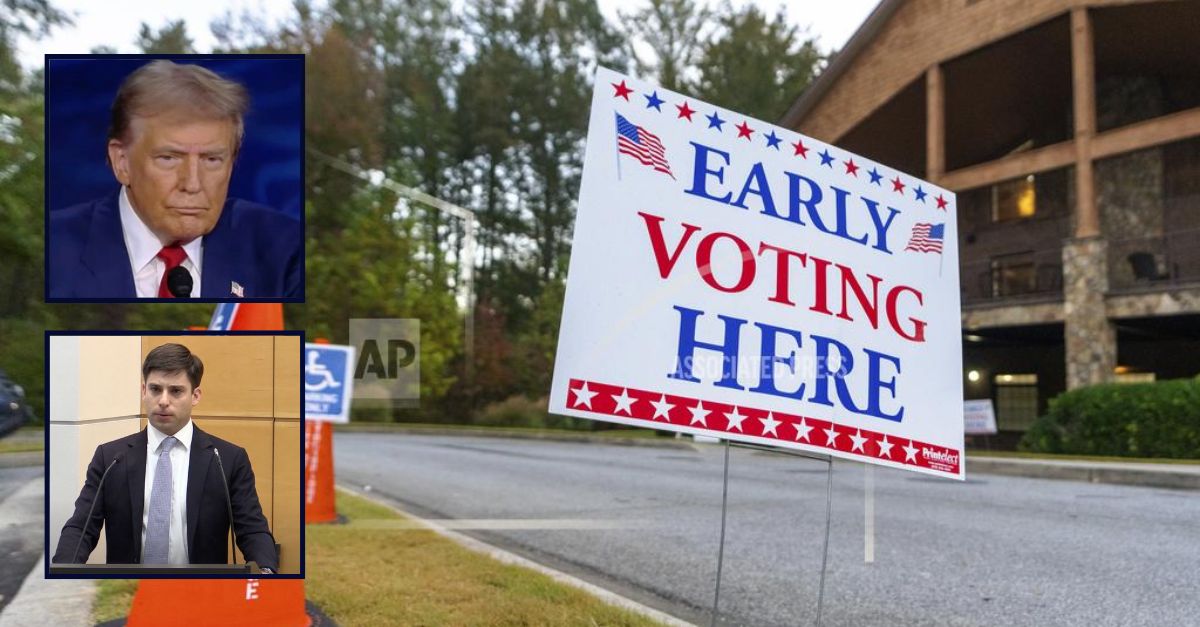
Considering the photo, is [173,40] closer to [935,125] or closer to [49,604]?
[49,604]

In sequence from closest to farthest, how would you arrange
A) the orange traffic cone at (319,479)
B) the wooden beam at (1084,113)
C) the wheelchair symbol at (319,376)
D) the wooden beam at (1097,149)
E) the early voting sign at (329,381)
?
the early voting sign at (329,381) → the wheelchair symbol at (319,376) → the orange traffic cone at (319,479) → the wooden beam at (1097,149) → the wooden beam at (1084,113)

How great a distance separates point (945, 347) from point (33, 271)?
13.0 feet

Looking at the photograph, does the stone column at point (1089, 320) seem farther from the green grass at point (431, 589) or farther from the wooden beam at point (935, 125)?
the green grass at point (431, 589)

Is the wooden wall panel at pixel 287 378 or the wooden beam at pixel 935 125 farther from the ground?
the wooden beam at pixel 935 125

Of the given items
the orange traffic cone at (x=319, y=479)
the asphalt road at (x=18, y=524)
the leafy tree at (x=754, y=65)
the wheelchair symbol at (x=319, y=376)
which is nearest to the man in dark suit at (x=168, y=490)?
the asphalt road at (x=18, y=524)

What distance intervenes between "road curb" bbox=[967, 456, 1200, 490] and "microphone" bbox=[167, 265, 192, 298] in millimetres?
12246

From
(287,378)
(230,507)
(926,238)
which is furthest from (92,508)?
(926,238)

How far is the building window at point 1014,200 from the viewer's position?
23.9 metres

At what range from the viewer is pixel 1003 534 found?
755 centimetres

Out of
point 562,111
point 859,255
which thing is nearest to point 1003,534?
point 859,255

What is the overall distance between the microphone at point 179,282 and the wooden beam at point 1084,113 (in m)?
20.1

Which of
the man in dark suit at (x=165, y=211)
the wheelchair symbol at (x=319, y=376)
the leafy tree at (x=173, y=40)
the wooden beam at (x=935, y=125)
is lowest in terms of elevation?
the wheelchair symbol at (x=319, y=376)

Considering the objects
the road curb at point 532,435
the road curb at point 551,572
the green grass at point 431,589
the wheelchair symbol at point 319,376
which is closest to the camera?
the green grass at point 431,589

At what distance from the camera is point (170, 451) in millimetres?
2543
